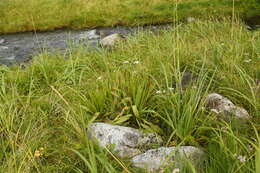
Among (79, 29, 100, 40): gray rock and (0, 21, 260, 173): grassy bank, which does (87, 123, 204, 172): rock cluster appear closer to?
(0, 21, 260, 173): grassy bank

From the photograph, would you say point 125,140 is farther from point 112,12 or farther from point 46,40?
point 112,12

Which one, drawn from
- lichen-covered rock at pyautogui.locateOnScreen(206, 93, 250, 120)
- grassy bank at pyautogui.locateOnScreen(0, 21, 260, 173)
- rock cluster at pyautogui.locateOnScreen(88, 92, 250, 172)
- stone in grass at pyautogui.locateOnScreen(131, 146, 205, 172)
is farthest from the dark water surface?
stone in grass at pyautogui.locateOnScreen(131, 146, 205, 172)

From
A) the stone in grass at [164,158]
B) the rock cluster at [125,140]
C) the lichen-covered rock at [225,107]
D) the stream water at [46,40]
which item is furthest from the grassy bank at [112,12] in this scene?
the stone in grass at [164,158]

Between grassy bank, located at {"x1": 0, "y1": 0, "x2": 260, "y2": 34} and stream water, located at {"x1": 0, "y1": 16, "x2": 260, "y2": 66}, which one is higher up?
grassy bank, located at {"x1": 0, "y1": 0, "x2": 260, "y2": 34}

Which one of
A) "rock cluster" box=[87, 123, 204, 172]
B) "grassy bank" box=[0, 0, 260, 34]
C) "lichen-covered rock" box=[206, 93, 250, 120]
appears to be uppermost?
"grassy bank" box=[0, 0, 260, 34]

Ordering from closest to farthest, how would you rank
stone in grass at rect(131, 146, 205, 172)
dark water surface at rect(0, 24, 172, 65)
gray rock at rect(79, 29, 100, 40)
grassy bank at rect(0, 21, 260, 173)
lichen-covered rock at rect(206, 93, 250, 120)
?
1. stone in grass at rect(131, 146, 205, 172)
2. grassy bank at rect(0, 21, 260, 173)
3. lichen-covered rock at rect(206, 93, 250, 120)
4. dark water surface at rect(0, 24, 172, 65)
5. gray rock at rect(79, 29, 100, 40)

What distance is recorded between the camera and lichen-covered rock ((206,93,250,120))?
341 cm

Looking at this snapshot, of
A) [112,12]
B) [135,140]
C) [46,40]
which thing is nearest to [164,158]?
[135,140]

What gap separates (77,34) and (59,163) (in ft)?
36.3

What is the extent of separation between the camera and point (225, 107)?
3.59 metres

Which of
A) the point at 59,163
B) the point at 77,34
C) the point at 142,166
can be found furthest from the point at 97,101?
the point at 77,34

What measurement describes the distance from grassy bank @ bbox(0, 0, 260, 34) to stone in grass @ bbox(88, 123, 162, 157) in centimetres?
1162

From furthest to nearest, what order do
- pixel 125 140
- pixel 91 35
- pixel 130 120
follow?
1. pixel 91 35
2. pixel 130 120
3. pixel 125 140

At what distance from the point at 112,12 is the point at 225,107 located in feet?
44.6
